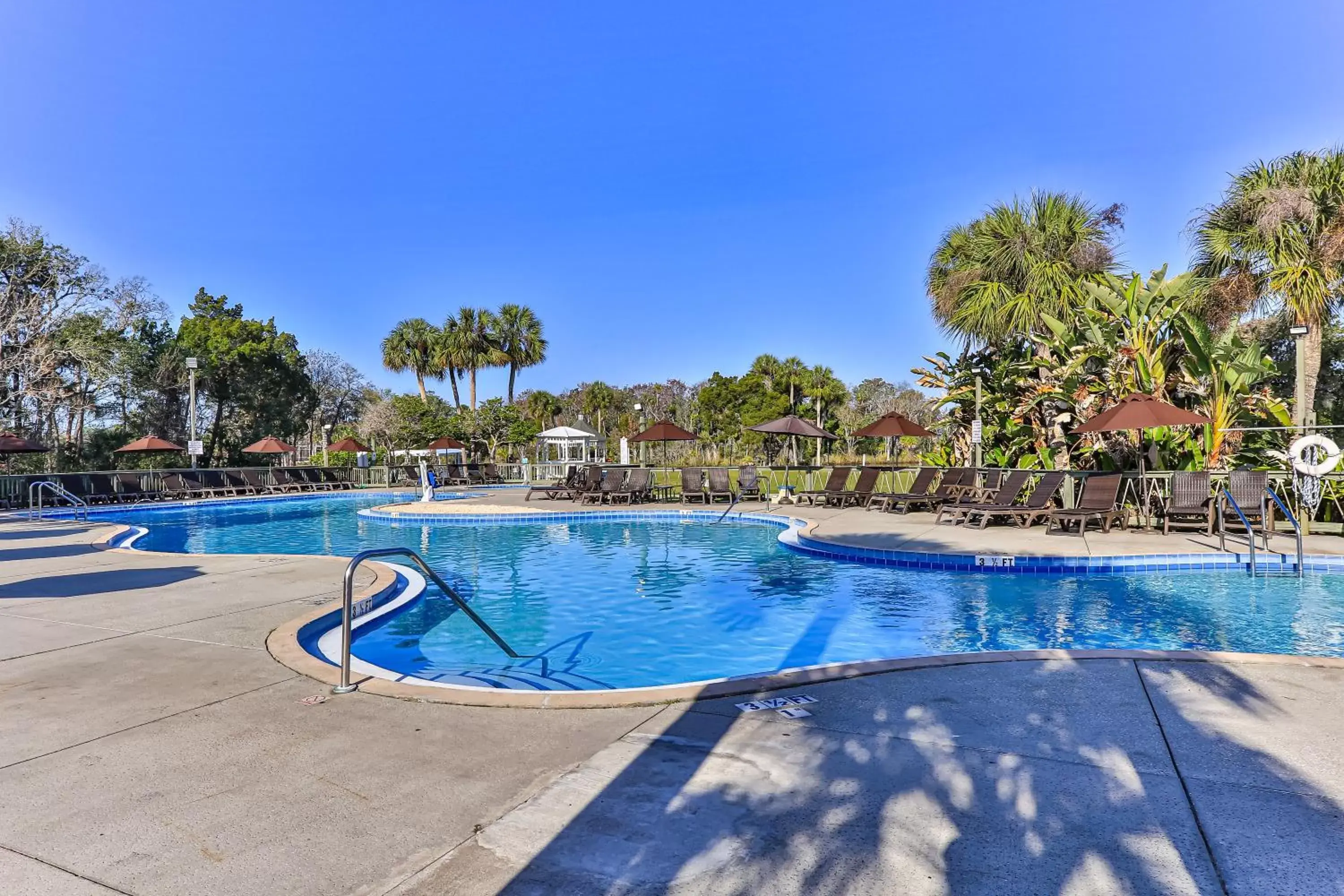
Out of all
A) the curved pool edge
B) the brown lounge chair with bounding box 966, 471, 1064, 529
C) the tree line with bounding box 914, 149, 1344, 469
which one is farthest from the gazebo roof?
the curved pool edge

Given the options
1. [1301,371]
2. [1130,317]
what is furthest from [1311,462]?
[1130,317]

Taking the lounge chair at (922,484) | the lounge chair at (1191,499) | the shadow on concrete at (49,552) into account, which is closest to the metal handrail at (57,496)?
the shadow on concrete at (49,552)

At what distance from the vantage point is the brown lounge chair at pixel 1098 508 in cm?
1081

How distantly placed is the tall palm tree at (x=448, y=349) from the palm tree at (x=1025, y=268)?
27.9m

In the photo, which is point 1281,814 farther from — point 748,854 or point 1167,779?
point 748,854

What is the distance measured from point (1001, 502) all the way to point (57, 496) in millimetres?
20775

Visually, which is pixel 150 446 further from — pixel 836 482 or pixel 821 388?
pixel 821 388

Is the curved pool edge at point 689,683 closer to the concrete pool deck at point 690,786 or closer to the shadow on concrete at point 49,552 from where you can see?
the concrete pool deck at point 690,786

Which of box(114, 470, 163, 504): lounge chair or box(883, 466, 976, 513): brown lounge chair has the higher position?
box(883, 466, 976, 513): brown lounge chair

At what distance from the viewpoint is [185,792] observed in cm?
280

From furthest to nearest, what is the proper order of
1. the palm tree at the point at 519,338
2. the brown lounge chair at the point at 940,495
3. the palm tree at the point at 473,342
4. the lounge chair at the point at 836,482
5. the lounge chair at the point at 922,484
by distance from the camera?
the palm tree at the point at 519,338
the palm tree at the point at 473,342
the lounge chair at the point at 836,482
the lounge chair at the point at 922,484
the brown lounge chair at the point at 940,495

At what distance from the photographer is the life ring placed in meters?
9.31

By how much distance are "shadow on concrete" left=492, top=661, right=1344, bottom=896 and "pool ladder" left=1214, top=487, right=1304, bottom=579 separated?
5929 millimetres

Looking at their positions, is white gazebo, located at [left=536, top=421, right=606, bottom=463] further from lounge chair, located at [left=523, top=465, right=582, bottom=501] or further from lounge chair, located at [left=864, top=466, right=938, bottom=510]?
lounge chair, located at [left=864, top=466, right=938, bottom=510]
